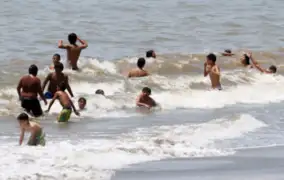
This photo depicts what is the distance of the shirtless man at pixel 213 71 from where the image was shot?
17172 mm

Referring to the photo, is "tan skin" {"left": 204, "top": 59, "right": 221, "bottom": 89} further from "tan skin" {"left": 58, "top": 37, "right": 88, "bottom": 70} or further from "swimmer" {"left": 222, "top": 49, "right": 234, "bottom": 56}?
"swimmer" {"left": 222, "top": 49, "right": 234, "bottom": 56}

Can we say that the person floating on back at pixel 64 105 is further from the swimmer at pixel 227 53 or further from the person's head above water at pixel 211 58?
the swimmer at pixel 227 53

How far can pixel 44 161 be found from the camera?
991cm

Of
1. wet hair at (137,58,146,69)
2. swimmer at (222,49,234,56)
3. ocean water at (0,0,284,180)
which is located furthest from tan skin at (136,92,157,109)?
swimmer at (222,49,234,56)

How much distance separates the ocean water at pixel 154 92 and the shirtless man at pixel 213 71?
0.67 ft

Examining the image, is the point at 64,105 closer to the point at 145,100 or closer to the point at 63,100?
the point at 63,100

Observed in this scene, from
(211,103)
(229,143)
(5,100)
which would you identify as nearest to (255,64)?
(211,103)

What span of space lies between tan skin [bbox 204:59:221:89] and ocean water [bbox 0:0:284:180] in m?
0.21

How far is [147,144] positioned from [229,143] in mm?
1210

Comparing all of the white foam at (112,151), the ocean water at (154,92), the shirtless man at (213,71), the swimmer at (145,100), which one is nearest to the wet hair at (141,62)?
the ocean water at (154,92)

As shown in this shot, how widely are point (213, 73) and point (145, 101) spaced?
238cm

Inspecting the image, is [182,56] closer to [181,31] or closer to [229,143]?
Answer: [181,31]

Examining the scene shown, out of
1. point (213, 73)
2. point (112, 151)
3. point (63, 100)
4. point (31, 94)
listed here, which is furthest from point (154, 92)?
point (112, 151)

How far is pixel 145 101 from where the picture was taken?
15.4 m
